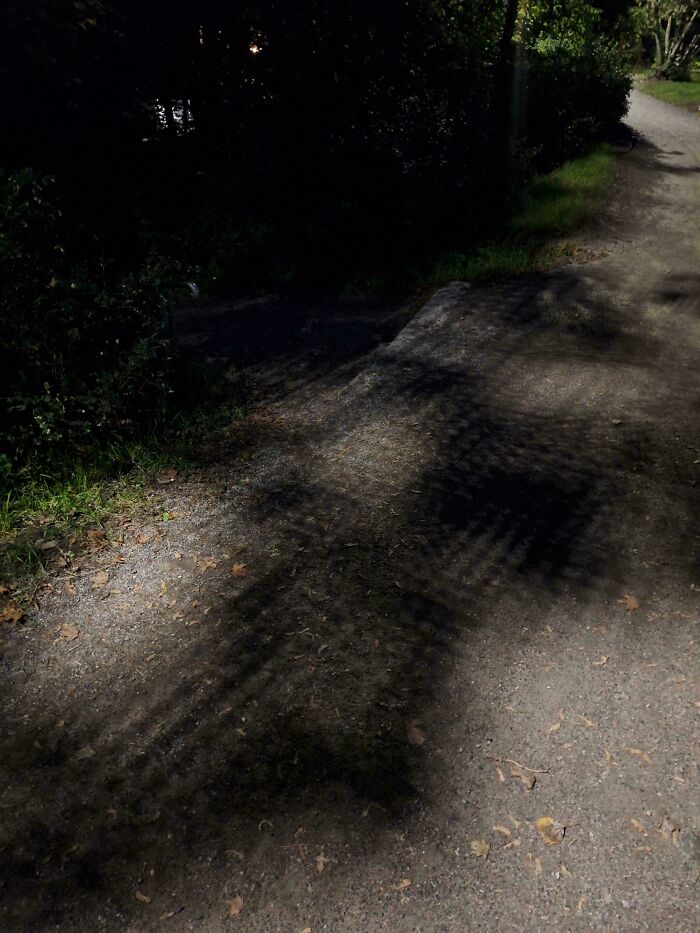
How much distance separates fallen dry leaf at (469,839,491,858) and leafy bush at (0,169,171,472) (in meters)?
3.94

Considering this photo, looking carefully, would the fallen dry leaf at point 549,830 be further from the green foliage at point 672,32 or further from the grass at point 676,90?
the green foliage at point 672,32

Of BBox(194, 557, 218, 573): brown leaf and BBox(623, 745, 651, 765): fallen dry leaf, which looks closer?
BBox(623, 745, 651, 765): fallen dry leaf

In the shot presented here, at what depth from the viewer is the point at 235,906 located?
2.67m

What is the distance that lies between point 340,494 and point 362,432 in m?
0.94

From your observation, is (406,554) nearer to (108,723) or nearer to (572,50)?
(108,723)

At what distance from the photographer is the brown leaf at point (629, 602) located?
12.8ft

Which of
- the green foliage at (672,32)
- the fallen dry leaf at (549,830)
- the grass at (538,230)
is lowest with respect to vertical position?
the fallen dry leaf at (549,830)

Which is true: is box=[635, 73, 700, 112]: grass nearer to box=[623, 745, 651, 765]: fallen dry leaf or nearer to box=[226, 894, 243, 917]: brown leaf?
box=[623, 745, 651, 765]: fallen dry leaf

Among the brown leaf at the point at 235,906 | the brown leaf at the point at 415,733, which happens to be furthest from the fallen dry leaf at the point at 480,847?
the brown leaf at the point at 235,906

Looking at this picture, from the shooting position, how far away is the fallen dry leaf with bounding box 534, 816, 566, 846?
111 inches

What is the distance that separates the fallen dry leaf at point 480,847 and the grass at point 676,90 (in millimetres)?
22012

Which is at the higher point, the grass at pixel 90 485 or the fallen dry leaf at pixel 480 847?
the grass at pixel 90 485

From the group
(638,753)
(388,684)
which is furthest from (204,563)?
(638,753)

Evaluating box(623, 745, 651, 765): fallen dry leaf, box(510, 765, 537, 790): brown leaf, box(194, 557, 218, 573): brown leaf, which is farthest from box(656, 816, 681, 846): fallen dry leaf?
box(194, 557, 218, 573): brown leaf
